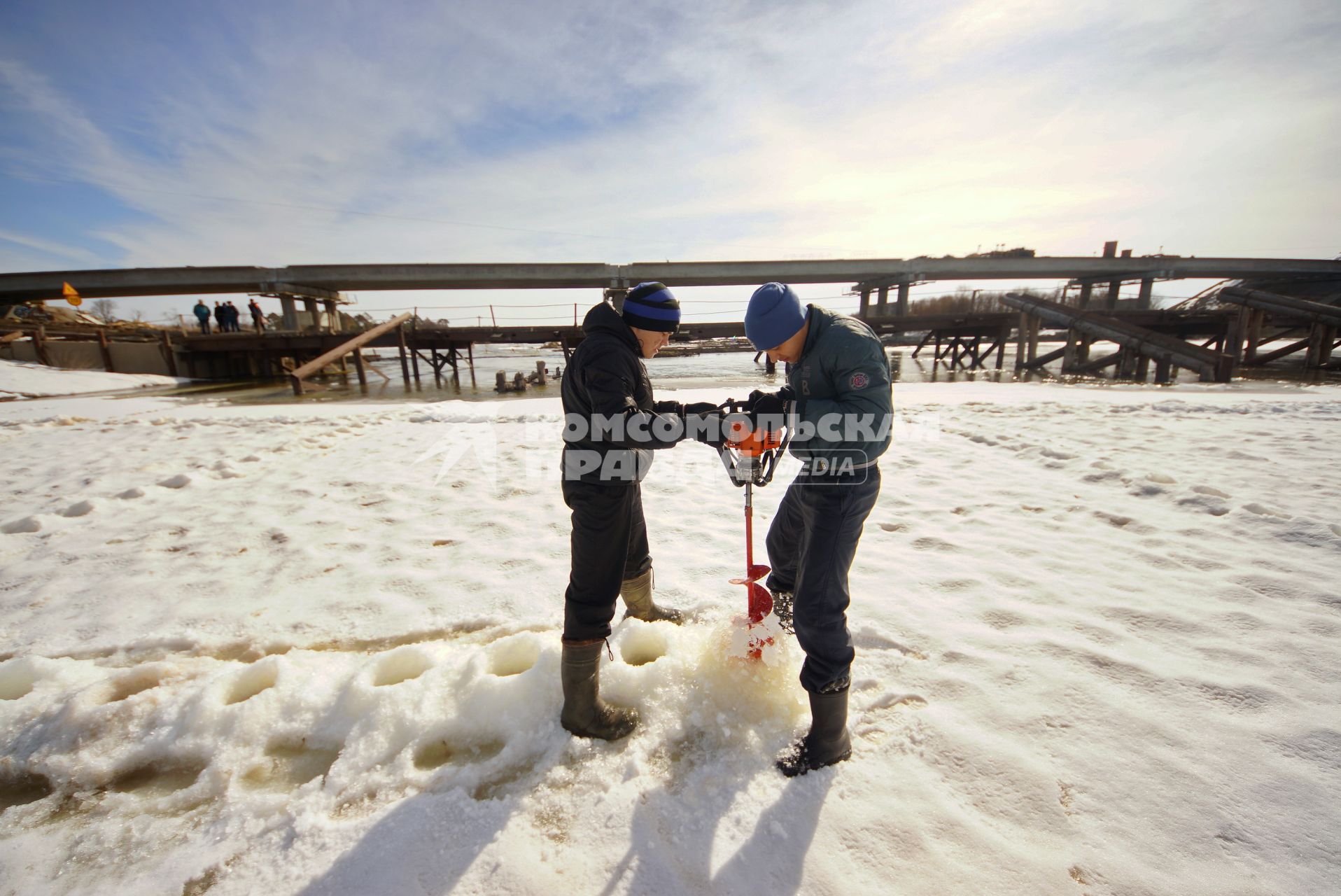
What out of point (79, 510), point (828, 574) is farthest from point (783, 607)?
point (79, 510)

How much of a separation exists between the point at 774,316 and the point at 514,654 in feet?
7.03

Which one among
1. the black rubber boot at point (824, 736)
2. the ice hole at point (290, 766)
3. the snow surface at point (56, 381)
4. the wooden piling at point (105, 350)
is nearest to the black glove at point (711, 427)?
the black rubber boot at point (824, 736)

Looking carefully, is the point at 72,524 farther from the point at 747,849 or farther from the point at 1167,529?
the point at 1167,529

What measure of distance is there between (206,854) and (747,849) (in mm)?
1755

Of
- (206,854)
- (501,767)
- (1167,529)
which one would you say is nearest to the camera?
(206,854)

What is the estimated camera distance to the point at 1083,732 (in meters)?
2.07

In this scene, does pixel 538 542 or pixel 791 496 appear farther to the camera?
pixel 538 542

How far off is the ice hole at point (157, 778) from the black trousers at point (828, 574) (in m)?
2.43

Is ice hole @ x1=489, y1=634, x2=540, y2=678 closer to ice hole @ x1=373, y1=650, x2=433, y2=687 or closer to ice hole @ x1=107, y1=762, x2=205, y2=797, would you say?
ice hole @ x1=373, y1=650, x2=433, y2=687

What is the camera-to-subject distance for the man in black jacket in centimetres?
206

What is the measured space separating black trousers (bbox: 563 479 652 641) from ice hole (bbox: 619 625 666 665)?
2.01 ft

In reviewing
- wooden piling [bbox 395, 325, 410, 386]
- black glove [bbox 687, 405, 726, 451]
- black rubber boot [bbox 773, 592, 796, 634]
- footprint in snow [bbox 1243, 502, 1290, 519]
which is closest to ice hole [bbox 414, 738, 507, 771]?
black rubber boot [bbox 773, 592, 796, 634]

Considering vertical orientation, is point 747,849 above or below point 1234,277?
below

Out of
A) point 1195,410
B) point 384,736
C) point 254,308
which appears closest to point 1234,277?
point 1195,410
